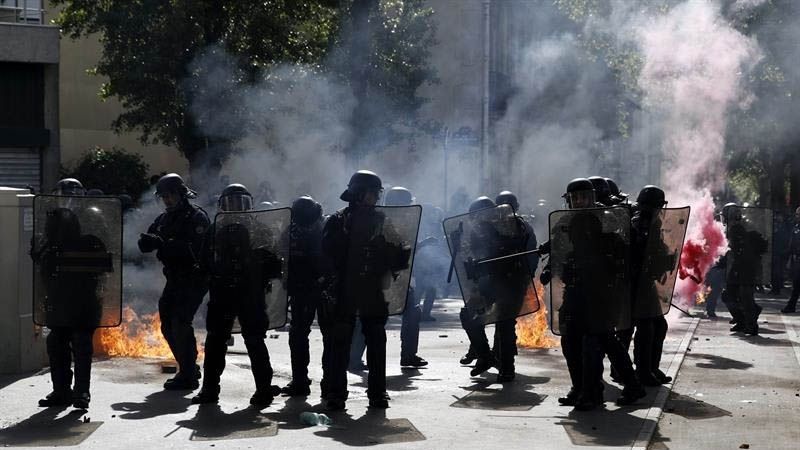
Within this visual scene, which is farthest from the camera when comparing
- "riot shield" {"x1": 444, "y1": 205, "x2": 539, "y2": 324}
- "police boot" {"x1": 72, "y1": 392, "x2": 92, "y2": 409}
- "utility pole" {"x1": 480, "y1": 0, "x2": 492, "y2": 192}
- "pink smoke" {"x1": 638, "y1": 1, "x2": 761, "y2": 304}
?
"utility pole" {"x1": 480, "y1": 0, "x2": 492, "y2": 192}

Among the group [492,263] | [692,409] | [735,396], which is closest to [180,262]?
[492,263]

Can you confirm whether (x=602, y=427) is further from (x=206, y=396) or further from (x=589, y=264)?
(x=206, y=396)

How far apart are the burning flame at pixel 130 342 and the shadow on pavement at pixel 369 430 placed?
138 inches

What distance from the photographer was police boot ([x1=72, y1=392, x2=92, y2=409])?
857cm

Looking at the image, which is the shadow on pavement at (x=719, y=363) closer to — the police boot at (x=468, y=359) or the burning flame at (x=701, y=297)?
the police boot at (x=468, y=359)

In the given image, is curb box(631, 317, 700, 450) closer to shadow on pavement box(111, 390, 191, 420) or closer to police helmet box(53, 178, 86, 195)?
shadow on pavement box(111, 390, 191, 420)

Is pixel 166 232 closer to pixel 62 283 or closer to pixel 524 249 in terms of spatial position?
pixel 62 283

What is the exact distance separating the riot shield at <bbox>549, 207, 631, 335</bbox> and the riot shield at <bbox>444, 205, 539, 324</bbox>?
53.0 inches

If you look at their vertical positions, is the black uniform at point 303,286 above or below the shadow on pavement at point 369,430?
above

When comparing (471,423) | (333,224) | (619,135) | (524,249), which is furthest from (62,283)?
(619,135)

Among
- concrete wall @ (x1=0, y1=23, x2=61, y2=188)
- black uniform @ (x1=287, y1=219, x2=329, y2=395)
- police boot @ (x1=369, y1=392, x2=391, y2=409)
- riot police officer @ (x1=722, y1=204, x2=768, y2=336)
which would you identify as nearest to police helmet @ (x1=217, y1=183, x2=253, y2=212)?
black uniform @ (x1=287, y1=219, x2=329, y2=395)

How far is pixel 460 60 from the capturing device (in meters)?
41.5

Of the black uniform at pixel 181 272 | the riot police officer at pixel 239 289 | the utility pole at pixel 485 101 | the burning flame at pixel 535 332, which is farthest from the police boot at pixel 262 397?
the utility pole at pixel 485 101

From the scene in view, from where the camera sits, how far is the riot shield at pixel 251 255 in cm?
895
